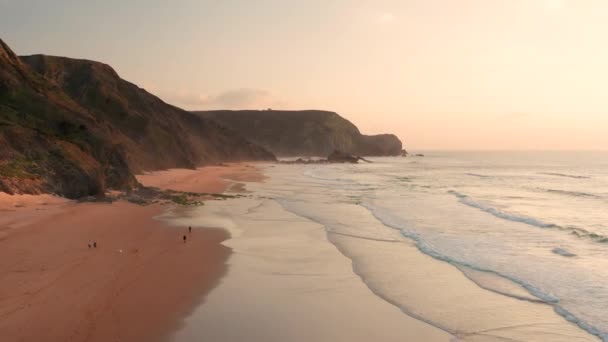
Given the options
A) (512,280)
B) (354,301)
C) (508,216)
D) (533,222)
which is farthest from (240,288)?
(508,216)

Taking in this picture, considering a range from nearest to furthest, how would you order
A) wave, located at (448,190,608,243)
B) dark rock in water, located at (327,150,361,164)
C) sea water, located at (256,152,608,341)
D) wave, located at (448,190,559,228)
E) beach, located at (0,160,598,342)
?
beach, located at (0,160,598,342), sea water, located at (256,152,608,341), wave, located at (448,190,608,243), wave, located at (448,190,559,228), dark rock in water, located at (327,150,361,164)

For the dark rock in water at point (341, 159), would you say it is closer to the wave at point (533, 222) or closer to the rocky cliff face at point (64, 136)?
the rocky cliff face at point (64, 136)

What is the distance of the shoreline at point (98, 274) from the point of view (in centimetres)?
800

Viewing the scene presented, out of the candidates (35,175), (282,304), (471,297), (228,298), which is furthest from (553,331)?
(35,175)

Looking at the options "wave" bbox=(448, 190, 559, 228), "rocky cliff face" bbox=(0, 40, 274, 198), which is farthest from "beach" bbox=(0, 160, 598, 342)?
"wave" bbox=(448, 190, 559, 228)

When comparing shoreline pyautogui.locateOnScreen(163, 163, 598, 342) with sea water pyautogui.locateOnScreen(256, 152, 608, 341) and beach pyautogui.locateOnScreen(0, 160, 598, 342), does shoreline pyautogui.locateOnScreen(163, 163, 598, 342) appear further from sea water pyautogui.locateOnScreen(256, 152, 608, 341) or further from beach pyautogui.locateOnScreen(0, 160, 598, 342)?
sea water pyautogui.locateOnScreen(256, 152, 608, 341)

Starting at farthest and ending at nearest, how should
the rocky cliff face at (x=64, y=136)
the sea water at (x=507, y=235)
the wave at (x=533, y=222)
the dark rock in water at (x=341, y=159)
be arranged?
the dark rock in water at (x=341, y=159) < the rocky cliff face at (x=64, y=136) < the wave at (x=533, y=222) < the sea water at (x=507, y=235)

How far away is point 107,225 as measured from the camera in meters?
18.1

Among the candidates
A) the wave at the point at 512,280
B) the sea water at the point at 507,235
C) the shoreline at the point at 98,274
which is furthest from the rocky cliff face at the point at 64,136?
the wave at the point at 512,280

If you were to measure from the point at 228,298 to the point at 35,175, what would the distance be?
18.0 m

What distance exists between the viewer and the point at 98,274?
36.5ft

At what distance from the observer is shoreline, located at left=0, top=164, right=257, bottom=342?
800cm

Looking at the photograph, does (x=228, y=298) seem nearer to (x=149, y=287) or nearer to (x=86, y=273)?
(x=149, y=287)

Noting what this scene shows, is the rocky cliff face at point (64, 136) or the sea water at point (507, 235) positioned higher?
the rocky cliff face at point (64, 136)
